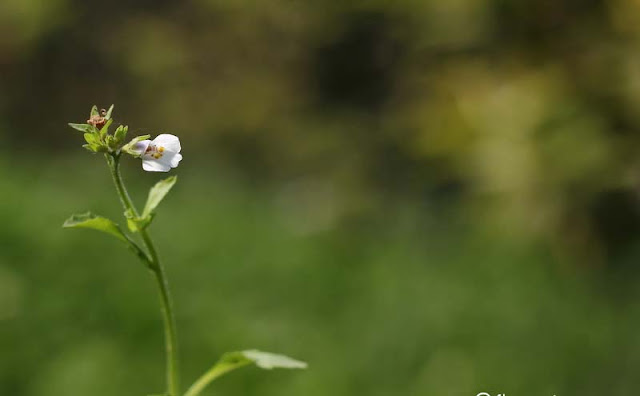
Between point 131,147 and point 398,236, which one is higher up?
point 398,236

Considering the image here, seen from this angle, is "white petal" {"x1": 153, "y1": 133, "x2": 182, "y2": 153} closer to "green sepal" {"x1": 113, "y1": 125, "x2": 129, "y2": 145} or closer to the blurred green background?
"green sepal" {"x1": 113, "y1": 125, "x2": 129, "y2": 145}

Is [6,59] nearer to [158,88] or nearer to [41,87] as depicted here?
[41,87]

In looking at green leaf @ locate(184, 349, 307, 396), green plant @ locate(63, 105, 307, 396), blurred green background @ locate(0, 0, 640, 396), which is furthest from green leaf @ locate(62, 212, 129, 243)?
blurred green background @ locate(0, 0, 640, 396)

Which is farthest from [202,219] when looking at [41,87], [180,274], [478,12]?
[41,87]

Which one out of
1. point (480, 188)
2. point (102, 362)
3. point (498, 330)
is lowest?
point (102, 362)

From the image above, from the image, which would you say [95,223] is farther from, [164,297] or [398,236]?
[398,236]

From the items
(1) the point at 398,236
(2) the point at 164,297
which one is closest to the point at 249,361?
(2) the point at 164,297
